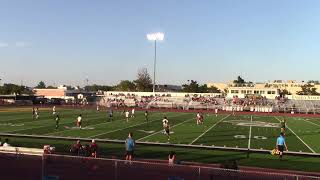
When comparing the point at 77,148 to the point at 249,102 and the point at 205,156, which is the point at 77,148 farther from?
the point at 249,102

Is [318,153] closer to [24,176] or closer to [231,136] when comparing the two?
[231,136]

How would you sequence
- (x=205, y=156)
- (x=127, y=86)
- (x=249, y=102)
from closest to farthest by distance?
(x=205, y=156) < (x=249, y=102) < (x=127, y=86)

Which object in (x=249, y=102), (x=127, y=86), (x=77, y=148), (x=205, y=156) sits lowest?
(x=205, y=156)

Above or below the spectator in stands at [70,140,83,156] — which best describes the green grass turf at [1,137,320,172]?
below

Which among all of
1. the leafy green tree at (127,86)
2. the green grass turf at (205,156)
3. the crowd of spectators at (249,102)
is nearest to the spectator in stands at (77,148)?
the green grass turf at (205,156)

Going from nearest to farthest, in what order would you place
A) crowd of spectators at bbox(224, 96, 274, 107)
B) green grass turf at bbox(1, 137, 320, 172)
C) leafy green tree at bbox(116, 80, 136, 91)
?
green grass turf at bbox(1, 137, 320, 172), crowd of spectators at bbox(224, 96, 274, 107), leafy green tree at bbox(116, 80, 136, 91)

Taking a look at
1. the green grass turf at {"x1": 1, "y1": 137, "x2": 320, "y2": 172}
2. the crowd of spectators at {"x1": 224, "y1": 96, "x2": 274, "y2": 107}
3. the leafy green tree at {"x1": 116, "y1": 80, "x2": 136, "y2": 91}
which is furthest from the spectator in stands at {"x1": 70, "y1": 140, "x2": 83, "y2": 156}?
the leafy green tree at {"x1": 116, "y1": 80, "x2": 136, "y2": 91}

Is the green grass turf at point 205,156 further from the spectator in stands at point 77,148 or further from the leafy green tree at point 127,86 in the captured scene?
the leafy green tree at point 127,86

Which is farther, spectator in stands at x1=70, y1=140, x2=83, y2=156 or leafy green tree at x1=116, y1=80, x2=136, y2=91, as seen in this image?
leafy green tree at x1=116, y1=80, x2=136, y2=91

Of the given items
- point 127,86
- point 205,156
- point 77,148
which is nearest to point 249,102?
point 205,156

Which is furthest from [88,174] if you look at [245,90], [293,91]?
[293,91]

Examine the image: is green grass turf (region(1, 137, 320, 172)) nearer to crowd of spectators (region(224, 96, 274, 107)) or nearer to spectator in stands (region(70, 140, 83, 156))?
spectator in stands (region(70, 140, 83, 156))

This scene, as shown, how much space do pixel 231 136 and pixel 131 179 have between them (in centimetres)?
1677

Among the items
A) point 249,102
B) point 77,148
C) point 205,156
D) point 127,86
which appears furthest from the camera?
point 127,86
